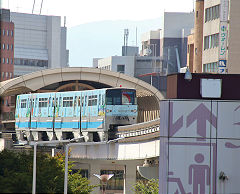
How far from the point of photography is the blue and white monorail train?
56969 millimetres

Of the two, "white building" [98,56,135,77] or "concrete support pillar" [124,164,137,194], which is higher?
"white building" [98,56,135,77]

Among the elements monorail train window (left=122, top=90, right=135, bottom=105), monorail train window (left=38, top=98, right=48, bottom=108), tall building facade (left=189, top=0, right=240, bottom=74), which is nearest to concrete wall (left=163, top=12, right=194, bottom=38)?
tall building facade (left=189, top=0, right=240, bottom=74)

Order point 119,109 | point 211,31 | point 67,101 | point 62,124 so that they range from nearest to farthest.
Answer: point 119,109 < point 67,101 < point 62,124 < point 211,31

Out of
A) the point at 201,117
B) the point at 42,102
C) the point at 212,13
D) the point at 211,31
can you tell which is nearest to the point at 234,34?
the point at 211,31

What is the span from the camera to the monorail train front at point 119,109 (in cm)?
5672

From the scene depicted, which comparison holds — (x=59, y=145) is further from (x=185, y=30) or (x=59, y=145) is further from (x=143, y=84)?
(x=185, y=30)

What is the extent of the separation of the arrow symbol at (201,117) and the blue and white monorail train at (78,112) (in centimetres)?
2608

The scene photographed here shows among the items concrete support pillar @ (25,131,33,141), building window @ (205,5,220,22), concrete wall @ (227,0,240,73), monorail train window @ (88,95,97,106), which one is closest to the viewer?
monorail train window @ (88,95,97,106)

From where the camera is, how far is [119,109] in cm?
5712

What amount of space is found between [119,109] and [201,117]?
2666 centimetres

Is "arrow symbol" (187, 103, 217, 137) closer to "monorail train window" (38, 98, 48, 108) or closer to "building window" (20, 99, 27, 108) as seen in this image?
"monorail train window" (38, 98, 48, 108)

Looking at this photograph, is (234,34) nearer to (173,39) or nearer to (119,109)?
(119,109)

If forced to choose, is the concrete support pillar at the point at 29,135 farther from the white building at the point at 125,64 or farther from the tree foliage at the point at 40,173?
the white building at the point at 125,64

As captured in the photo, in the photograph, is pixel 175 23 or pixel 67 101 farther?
pixel 175 23
